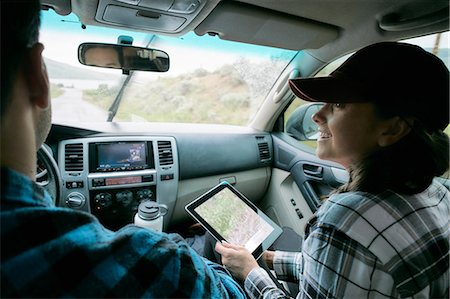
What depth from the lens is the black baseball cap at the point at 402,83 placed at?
94 cm

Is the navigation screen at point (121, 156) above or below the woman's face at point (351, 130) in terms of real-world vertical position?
below

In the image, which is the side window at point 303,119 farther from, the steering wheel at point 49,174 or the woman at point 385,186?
the steering wheel at point 49,174

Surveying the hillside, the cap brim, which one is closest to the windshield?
the hillside

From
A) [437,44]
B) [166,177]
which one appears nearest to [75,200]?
[166,177]

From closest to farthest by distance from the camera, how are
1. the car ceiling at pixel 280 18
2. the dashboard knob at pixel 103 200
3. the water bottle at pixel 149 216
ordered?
the car ceiling at pixel 280 18 < the water bottle at pixel 149 216 < the dashboard knob at pixel 103 200

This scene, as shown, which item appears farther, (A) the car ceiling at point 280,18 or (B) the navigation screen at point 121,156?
(B) the navigation screen at point 121,156

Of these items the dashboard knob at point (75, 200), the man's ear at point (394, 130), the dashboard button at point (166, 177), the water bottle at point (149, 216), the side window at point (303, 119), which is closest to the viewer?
the man's ear at point (394, 130)

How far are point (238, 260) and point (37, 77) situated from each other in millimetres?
A: 1117

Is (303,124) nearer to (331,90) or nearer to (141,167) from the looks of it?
(141,167)

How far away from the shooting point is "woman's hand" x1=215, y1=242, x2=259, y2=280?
131cm

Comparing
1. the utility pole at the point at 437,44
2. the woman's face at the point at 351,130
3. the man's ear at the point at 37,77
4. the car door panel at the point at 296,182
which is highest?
the utility pole at the point at 437,44

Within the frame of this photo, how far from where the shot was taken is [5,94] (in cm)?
52

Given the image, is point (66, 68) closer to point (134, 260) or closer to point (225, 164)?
point (225, 164)

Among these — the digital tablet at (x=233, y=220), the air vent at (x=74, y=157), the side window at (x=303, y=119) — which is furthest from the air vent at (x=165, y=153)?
the side window at (x=303, y=119)
